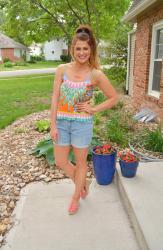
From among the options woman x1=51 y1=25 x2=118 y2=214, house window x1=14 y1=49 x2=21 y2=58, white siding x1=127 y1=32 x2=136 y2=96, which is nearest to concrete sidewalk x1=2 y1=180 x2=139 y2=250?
woman x1=51 y1=25 x2=118 y2=214

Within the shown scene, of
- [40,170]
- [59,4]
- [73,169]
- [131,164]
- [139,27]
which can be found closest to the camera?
[73,169]

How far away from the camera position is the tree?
1231cm

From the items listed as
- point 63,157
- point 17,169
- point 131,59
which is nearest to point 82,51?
point 63,157

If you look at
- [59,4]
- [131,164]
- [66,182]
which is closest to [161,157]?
[131,164]

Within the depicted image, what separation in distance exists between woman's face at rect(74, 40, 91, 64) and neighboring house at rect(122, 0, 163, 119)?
11.5 ft

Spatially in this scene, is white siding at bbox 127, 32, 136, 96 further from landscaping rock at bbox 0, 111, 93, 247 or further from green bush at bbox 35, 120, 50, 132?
landscaping rock at bbox 0, 111, 93, 247

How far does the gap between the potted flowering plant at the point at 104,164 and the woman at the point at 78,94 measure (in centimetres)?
62

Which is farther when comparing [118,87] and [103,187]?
[118,87]

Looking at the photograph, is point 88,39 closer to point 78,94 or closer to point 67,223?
point 78,94

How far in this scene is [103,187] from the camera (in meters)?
3.02

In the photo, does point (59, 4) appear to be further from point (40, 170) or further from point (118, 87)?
point (40, 170)

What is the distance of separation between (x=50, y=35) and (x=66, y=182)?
15.1 metres

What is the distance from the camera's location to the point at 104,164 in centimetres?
291

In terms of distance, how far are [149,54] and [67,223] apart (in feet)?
16.1
